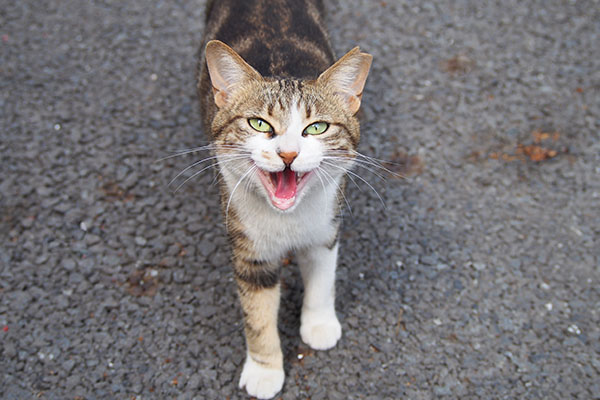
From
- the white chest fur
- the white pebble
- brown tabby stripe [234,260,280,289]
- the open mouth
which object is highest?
the open mouth

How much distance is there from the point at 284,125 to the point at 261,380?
1.24 metres

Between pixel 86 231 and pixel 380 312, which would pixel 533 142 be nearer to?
pixel 380 312

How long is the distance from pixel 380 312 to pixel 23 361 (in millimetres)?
1788

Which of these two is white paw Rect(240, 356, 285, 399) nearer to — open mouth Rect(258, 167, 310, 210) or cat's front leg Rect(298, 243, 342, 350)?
cat's front leg Rect(298, 243, 342, 350)

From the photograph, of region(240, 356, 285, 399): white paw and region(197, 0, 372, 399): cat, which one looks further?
region(240, 356, 285, 399): white paw

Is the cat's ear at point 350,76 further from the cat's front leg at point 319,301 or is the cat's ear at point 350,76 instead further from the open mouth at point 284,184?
the cat's front leg at point 319,301

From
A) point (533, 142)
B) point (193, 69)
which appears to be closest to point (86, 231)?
point (193, 69)

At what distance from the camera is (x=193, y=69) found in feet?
14.7

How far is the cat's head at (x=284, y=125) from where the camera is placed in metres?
2.23

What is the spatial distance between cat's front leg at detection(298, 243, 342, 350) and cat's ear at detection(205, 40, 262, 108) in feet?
2.76

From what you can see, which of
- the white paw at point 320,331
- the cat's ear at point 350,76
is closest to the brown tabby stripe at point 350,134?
the cat's ear at point 350,76

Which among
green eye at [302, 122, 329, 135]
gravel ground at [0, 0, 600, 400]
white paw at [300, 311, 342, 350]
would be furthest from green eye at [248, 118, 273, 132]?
gravel ground at [0, 0, 600, 400]

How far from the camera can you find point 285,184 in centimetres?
232

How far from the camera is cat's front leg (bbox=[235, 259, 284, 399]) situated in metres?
2.71
